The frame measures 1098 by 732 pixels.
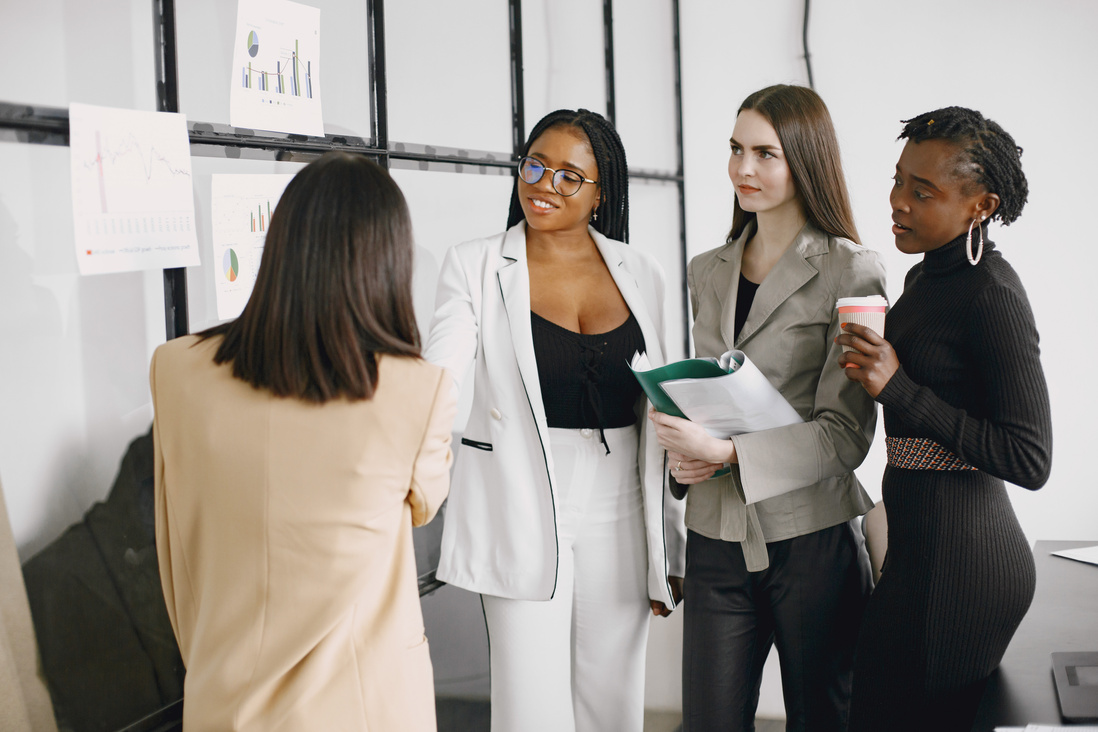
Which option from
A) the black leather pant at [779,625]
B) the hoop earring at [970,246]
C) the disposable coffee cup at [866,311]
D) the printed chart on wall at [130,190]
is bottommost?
the black leather pant at [779,625]

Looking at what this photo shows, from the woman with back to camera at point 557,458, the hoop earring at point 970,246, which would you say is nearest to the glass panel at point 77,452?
the woman with back to camera at point 557,458

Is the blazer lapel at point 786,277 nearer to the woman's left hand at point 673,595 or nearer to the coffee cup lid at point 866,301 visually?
the coffee cup lid at point 866,301

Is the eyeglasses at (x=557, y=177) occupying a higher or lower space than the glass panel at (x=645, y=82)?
lower

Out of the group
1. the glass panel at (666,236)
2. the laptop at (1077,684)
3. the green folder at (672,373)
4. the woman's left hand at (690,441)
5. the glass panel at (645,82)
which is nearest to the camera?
the laptop at (1077,684)

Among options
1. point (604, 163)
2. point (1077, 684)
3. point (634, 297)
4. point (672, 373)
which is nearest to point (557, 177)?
point (604, 163)

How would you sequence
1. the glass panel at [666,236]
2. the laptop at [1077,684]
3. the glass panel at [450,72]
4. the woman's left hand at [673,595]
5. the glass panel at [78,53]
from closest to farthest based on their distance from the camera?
the laptop at [1077,684] < the glass panel at [78,53] < the woman's left hand at [673,595] < the glass panel at [450,72] < the glass panel at [666,236]

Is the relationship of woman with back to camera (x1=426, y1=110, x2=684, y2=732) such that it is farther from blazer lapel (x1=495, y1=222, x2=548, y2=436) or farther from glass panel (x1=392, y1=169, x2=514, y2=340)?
glass panel (x1=392, y1=169, x2=514, y2=340)

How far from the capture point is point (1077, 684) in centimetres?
127

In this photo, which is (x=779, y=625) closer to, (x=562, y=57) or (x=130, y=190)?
(x=130, y=190)

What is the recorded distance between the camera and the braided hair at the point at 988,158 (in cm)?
144

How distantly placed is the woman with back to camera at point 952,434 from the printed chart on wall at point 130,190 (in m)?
1.29

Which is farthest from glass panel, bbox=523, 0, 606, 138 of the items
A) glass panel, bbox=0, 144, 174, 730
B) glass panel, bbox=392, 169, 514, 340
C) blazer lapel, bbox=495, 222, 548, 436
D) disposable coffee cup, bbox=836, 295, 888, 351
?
glass panel, bbox=0, 144, 174, 730

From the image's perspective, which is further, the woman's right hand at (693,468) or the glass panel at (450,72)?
the glass panel at (450,72)

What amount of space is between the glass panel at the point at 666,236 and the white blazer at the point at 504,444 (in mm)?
1993
